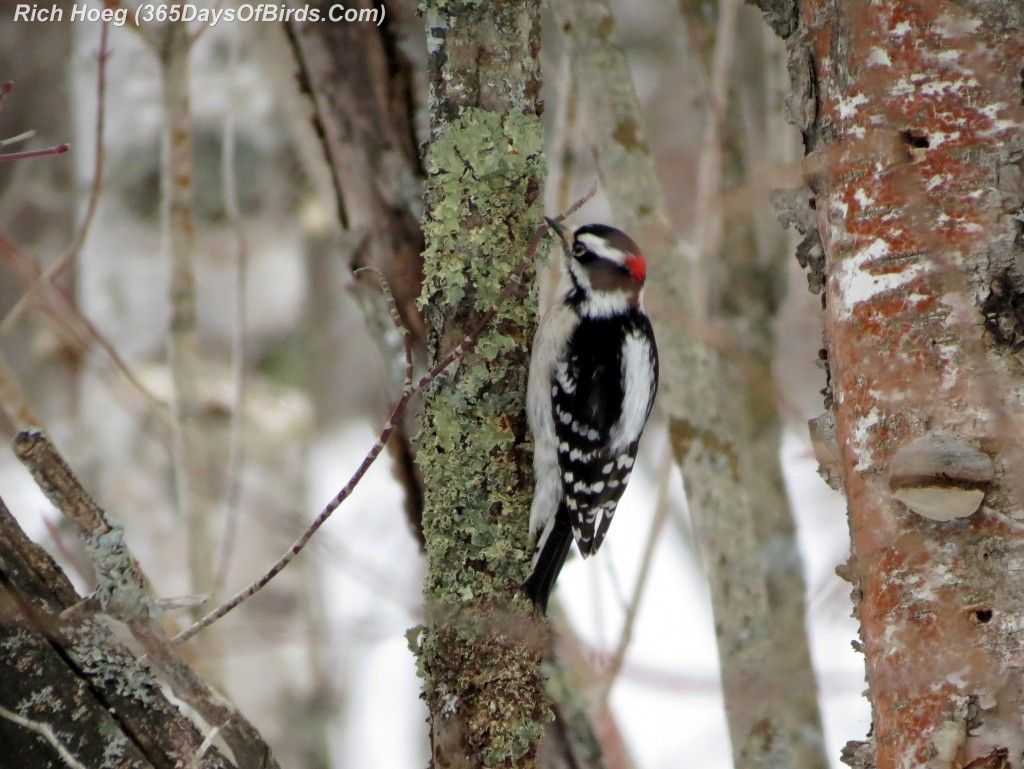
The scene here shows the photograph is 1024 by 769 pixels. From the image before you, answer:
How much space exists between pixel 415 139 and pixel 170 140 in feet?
2.72

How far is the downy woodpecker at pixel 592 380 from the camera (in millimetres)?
3135

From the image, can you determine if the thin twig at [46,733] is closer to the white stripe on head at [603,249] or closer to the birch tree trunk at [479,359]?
the birch tree trunk at [479,359]

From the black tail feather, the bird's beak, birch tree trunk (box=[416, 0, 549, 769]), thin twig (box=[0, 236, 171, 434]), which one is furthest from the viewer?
thin twig (box=[0, 236, 171, 434])

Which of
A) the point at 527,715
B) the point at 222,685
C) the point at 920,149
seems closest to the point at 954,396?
the point at 920,149

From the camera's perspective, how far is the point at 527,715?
7.61 feet

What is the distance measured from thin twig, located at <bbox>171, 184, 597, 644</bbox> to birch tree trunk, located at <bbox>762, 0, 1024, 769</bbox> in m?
0.69

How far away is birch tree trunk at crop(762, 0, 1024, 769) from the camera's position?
1824 mm

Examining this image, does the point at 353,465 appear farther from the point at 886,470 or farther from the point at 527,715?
the point at 886,470

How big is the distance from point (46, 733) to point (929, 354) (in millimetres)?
1544

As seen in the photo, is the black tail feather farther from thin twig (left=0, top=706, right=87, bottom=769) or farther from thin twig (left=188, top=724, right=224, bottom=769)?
thin twig (left=0, top=706, right=87, bottom=769)

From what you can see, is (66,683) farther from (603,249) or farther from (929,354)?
(603,249)

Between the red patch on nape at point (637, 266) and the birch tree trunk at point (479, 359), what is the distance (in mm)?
865

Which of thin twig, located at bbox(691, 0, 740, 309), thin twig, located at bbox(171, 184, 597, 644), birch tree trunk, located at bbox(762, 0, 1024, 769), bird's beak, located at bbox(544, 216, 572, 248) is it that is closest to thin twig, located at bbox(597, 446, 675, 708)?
thin twig, located at bbox(691, 0, 740, 309)

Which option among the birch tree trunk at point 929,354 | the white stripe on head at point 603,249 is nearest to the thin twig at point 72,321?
the white stripe on head at point 603,249
